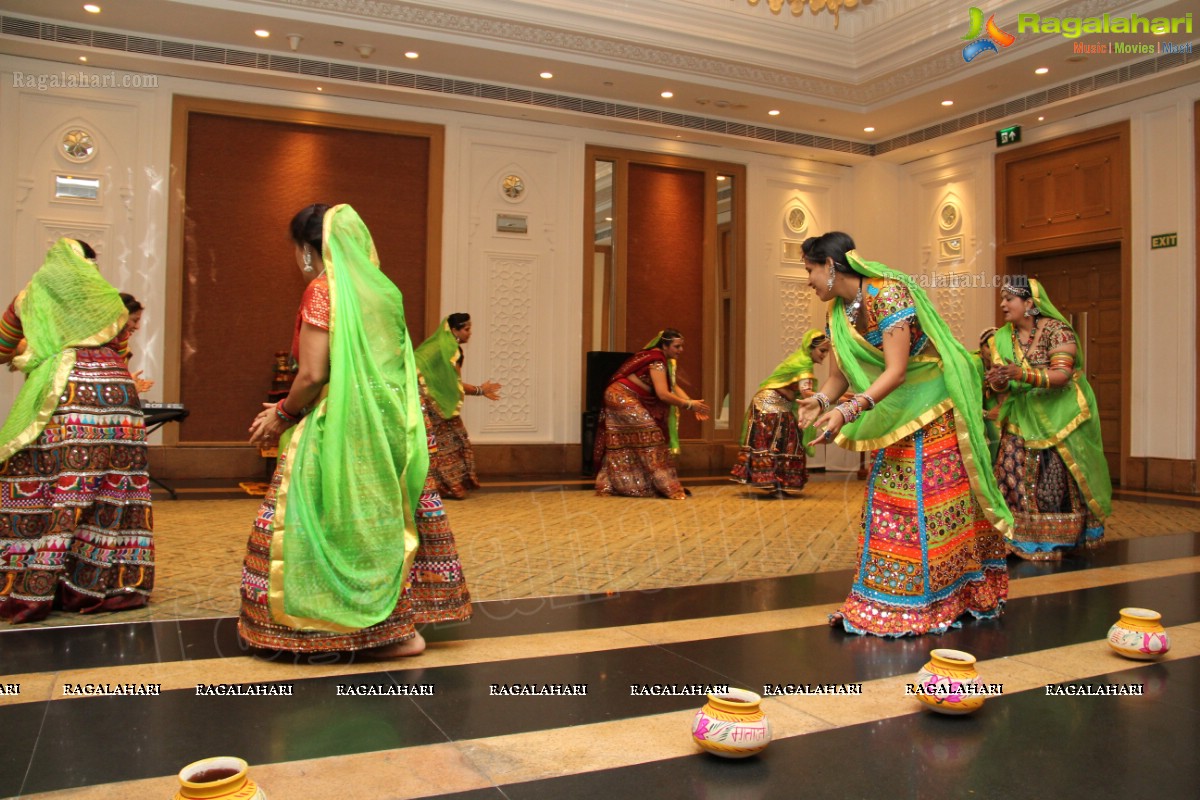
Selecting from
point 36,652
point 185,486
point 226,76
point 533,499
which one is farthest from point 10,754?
→ point 226,76

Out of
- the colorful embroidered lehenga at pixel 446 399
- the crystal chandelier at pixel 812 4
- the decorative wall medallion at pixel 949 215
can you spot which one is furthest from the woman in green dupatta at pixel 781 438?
the decorative wall medallion at pixel 949 215

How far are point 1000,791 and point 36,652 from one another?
2.61 metres

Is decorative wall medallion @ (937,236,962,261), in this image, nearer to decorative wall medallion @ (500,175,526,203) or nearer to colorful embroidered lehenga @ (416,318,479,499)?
decorative wall medallion @ (500,175,526,203)

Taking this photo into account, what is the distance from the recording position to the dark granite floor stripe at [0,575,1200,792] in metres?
1.94

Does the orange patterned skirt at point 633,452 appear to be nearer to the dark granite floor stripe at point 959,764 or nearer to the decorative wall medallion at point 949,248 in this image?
the decorative wall medallion at point 949,248

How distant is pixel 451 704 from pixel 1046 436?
3710 millimetres

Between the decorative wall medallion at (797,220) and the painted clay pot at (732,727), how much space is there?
920 centimetres

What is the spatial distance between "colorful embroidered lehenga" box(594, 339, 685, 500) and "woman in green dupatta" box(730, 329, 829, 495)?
0.60m

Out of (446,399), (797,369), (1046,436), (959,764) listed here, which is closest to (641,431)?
(797,369)

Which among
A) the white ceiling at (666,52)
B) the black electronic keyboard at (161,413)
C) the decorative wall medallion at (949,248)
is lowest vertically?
the black electronic keyboard at (161,413)

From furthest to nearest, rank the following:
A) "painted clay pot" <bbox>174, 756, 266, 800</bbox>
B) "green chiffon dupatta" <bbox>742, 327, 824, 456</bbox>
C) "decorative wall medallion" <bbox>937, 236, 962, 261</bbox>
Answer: "decorative wall medallion" <bbox>937, 236, 962, 261</bbox>
"green chiffon dupatta" <bbox>742, 327, 824, 456</bbox>
"painted clay pot" <bbox>174, 756, 266, 800</bbox>

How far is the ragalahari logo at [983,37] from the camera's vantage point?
A: 7.45 metres

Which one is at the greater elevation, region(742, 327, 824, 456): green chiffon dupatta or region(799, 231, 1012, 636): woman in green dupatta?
region(742, 327, 824, 456): green chiffon dupatta

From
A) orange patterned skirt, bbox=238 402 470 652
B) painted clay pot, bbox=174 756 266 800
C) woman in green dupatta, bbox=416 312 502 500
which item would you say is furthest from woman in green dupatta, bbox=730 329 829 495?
painted clay pot, bbox=174 756 266 800
